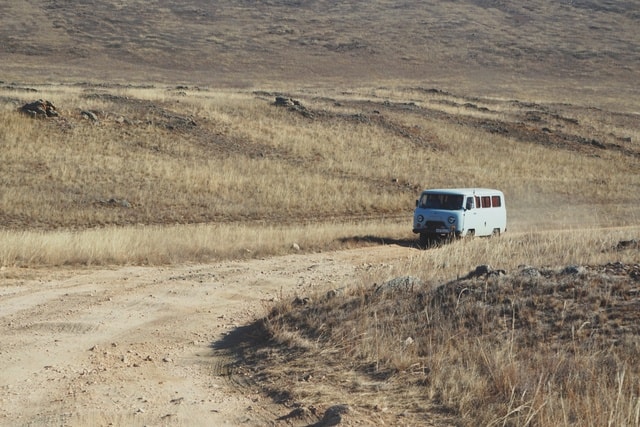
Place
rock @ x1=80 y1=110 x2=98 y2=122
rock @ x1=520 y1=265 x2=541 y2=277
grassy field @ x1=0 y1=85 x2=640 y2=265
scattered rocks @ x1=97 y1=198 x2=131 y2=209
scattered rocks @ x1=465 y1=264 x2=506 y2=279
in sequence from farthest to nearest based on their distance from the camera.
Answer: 1. rock @ x1=80 y1=110 x2=98 y2=122
2. scattered rocks @ x1=97 y1=198 x2=131 y2=209
3. grassy field @ x1=0 y1=85 x2=640 y2=265
4. scattered rocks @ x1=465 y1=264 x2=506 y2=279
5. rock @ x1=520 y1=265 x2=541 y2=277

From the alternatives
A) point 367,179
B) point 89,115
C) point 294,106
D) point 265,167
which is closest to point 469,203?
point 367,179

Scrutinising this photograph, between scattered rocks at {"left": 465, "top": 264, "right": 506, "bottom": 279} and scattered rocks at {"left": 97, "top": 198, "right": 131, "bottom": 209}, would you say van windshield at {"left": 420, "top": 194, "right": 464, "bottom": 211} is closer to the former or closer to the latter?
scattered rocks at {"left": 97, "top": 198, "right": 131, "bottom": 209}

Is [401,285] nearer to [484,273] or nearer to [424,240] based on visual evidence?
→ [484,273]

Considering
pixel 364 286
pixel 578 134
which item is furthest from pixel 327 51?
pixel 364 286

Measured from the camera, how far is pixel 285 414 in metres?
7.22

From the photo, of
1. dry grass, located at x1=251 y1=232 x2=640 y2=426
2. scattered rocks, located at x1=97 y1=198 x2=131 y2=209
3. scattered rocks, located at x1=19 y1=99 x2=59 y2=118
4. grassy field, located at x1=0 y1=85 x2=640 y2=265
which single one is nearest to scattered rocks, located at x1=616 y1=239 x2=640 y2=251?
dry grass, located at x1=251 y1=232 x2=640 y2=426

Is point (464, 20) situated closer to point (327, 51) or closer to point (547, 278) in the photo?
point (327, 51)

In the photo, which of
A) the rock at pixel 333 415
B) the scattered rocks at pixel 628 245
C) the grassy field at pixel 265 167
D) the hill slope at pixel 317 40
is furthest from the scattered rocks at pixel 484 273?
the hill slope at pixel 317 40

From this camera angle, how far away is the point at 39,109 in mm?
35312

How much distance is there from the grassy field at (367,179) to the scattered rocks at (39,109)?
1.36ft

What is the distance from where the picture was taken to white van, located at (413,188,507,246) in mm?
22094

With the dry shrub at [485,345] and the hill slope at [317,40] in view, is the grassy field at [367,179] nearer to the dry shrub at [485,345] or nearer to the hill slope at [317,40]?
the dry shrub at [485,345]

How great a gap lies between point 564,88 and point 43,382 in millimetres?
81082

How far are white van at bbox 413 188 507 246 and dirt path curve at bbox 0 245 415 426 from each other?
5.95 metres
